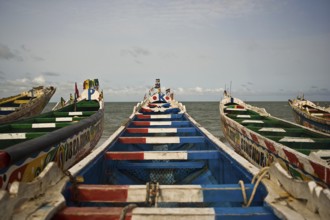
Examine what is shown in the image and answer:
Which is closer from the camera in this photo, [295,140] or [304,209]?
[304,209]

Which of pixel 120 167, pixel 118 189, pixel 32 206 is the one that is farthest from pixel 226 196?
pixel 120 167

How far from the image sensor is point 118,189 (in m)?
2.62

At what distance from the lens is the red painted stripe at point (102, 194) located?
258cm

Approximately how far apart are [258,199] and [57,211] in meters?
2.12

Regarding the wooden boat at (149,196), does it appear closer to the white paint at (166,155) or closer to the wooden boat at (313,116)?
the white paint at (166,155)

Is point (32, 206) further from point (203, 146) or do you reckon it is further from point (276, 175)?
point (203, 146)

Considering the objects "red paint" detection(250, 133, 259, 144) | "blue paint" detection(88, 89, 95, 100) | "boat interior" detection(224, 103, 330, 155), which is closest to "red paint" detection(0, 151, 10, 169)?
"boat interior" detection(224, 103, 330, 155)

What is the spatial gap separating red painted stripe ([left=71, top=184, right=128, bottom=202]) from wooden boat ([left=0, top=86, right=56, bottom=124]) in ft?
33.5

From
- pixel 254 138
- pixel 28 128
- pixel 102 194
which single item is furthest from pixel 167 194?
pixel 28 128

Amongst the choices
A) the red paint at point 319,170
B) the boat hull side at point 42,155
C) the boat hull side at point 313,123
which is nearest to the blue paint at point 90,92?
the boat hull side at point 42,155

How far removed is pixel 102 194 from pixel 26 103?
1364 cm

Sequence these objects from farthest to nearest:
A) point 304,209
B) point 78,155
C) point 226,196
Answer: point 78,155 → point 226,196 → point 304,209

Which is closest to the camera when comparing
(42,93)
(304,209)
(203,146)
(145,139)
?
(304,209)

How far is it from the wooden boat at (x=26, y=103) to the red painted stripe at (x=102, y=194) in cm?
1023
